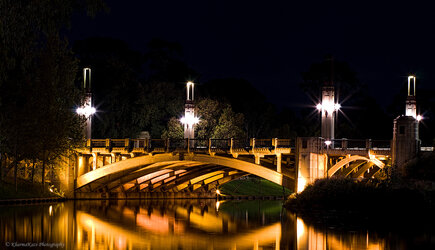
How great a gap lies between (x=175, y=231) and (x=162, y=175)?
24847 millimetres

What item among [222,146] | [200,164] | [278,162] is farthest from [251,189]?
[278,162]

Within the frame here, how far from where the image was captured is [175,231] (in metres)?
31.0

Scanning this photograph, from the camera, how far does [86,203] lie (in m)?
49.4

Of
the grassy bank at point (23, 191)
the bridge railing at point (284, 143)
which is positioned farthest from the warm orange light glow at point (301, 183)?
the grassy bank at point (23, 191)

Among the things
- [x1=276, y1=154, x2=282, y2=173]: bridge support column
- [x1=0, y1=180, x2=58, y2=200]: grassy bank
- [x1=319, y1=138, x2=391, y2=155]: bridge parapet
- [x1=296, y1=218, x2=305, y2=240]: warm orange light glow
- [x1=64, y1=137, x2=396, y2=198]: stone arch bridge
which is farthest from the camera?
[x1=0, y1=180, x2=58, y2=200]: grassy bank

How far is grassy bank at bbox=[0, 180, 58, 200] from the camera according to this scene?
4478 cm

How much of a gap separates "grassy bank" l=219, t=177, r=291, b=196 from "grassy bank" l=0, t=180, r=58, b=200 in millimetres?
18235

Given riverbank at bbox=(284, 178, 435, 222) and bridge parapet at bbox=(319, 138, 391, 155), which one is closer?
riverbank at bbox=(284, 178, 435, 222)

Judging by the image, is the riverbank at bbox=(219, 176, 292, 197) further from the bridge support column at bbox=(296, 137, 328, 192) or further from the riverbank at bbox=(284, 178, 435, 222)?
the riverbank at bbox=(284, 178, 435, 222)

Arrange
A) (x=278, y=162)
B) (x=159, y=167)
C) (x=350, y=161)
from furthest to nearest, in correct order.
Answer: (x=159, y=167), (x=278, y=162), (x=350, y=161)

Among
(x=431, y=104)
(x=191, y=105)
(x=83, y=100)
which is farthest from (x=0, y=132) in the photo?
(x=431, y=104)

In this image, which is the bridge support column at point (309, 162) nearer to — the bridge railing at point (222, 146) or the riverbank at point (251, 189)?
the bridge railing at point (222, 146)

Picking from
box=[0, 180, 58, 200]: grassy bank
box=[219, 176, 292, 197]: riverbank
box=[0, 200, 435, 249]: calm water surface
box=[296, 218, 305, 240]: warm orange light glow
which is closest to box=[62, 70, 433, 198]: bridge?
box=[0, 200, 435, 249]: calm water surface

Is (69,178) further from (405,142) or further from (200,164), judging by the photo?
(405,142)
